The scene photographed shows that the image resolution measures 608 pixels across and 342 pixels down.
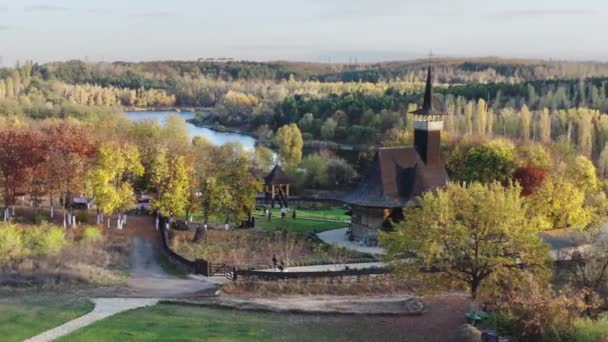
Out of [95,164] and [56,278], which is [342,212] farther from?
[56,278]

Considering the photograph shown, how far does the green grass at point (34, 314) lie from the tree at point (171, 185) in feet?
42.0

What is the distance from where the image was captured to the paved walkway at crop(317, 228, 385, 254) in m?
34.9

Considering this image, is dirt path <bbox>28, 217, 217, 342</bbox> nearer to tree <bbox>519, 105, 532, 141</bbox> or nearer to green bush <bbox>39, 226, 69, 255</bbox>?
green bush <bbox>39, 226, 69, 255</bbox>

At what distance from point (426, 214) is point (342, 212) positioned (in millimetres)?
22622

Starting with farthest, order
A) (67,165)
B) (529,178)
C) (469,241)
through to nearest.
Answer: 1. (529,178)
2. (67,165)
3. (469,241)

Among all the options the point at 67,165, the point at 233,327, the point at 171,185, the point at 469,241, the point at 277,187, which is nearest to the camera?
the point at 233,327

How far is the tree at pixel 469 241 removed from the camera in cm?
2391

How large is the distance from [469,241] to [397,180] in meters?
12.6

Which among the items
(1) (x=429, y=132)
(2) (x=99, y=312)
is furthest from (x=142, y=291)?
(1) (x=429, y=132)

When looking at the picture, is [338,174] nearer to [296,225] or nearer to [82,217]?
[296,225]

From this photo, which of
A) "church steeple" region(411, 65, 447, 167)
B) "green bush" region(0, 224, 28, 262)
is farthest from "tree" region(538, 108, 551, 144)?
"green bush" region(0, 224, 28, 262)

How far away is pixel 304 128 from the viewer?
4166 inches

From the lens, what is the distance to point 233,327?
73.2 ft

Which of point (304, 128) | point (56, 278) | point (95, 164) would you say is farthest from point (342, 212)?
point (304, 128)
